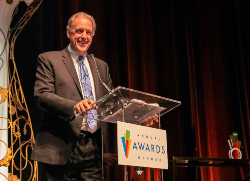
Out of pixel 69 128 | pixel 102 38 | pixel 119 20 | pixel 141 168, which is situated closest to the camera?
pixel 141 168

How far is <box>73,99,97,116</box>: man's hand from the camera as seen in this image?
1.63 meters

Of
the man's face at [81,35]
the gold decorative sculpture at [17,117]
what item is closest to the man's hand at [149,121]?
the man's face at [81,35]

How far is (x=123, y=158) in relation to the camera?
4.99 ft

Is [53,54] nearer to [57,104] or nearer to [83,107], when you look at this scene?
[57,104]

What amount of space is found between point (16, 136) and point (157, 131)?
1331 mm

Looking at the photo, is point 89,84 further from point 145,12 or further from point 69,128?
point 145,12

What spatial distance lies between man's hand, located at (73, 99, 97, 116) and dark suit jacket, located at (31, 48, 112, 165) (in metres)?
0.11

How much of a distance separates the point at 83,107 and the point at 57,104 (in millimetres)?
220

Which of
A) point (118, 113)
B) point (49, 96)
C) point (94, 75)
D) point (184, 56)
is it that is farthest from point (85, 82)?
point (184, 56)

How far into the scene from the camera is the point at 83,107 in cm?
164

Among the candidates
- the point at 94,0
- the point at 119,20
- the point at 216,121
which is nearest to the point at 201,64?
the point at 216,121

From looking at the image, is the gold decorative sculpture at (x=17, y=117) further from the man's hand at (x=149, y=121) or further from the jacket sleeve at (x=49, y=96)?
the man's hand at (x=149, y=121)

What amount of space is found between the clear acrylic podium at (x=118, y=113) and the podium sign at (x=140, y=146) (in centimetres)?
6

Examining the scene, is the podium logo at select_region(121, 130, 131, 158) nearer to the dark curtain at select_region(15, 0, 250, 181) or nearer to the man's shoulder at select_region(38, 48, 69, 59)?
the man's shoulder at select_region(38, 48, 69, 59)
